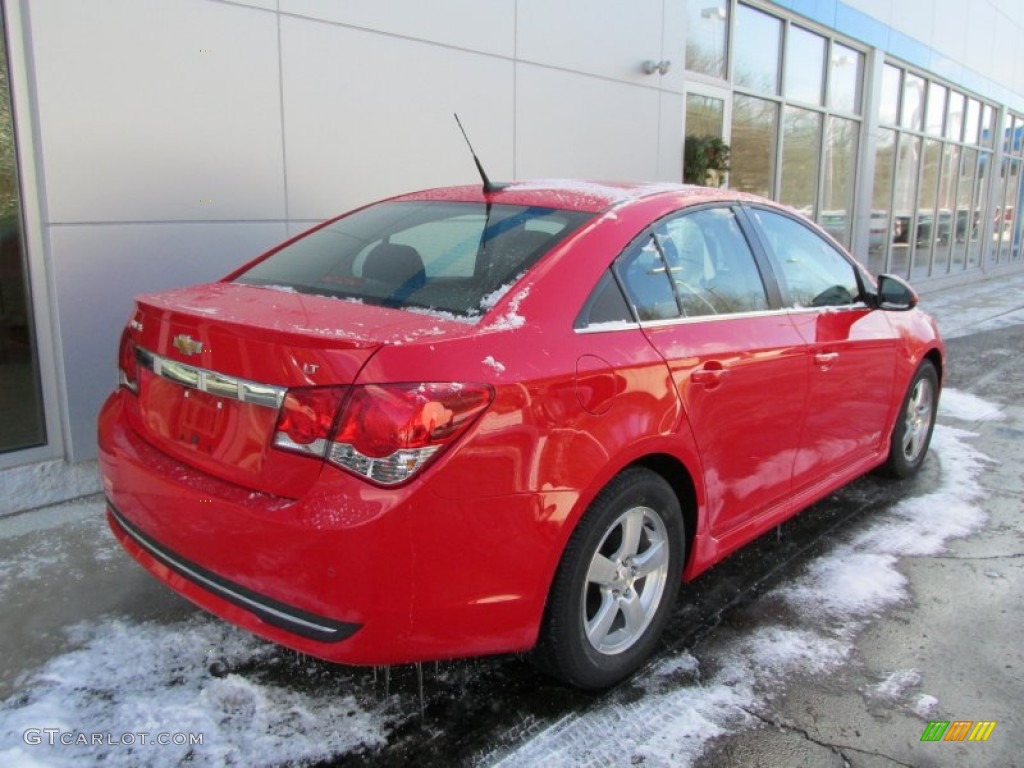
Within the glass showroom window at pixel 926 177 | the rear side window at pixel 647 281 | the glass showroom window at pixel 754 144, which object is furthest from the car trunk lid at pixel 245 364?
the glass showroom window at pixel 926 177

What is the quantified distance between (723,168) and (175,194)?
6194 mm

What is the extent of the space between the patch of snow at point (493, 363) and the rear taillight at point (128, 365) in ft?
4.04

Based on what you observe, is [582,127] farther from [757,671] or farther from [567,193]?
[757,671]

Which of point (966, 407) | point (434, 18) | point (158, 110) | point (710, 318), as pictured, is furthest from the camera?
point (966, 407)

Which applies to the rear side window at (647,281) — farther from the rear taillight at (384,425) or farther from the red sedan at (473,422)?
the rear taillight at (384,425)

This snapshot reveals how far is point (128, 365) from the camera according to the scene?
2721 mm

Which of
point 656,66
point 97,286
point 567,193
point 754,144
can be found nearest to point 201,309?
point 567,193

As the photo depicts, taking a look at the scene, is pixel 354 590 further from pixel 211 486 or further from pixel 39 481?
pixel 39 481

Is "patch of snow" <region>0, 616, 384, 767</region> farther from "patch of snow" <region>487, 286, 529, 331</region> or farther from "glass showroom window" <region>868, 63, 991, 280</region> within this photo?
"glass showroom window" <region>868, 63, 991, 280</region>

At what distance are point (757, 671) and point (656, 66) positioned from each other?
21.5ft

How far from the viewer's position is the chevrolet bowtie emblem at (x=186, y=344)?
2329mm

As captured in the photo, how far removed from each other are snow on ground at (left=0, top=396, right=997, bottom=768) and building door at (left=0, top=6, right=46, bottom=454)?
5.59 ft

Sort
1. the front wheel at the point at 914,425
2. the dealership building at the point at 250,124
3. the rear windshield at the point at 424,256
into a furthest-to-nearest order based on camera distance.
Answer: the front wheel at the point at 914,425 < the dealership building at the point at 250,124 < the rear windshield at the point at 424,256

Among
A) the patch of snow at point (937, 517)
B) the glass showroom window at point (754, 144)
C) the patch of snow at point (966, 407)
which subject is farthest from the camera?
the glass showroom window at point (754, 144)
